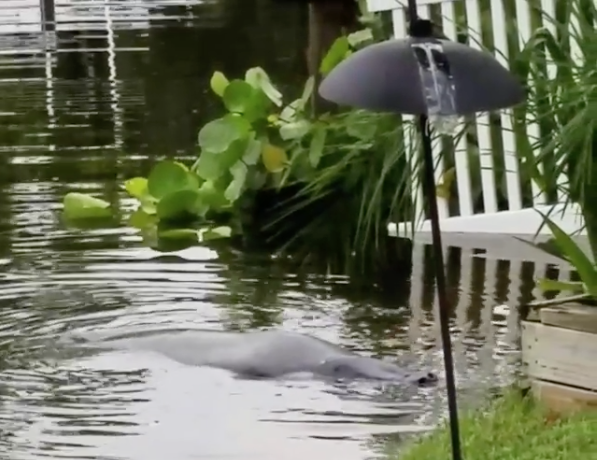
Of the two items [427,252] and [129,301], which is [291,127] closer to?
[427,252]

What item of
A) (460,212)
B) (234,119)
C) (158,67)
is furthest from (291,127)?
(158,67)

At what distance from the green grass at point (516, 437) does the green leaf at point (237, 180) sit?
3.43 meters

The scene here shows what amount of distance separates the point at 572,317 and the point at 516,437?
0.40m

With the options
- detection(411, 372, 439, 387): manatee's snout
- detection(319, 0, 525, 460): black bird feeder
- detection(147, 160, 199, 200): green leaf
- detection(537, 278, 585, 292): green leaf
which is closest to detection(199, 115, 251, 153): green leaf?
detection(147, 160, 199, 200): green leaf

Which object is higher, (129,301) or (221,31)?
(221,31)

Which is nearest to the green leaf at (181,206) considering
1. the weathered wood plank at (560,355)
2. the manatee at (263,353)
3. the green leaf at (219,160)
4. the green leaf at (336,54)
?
the green leaf at (219,160)

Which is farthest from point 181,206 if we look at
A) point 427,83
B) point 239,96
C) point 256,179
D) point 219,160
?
point 427,83

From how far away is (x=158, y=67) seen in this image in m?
14.9

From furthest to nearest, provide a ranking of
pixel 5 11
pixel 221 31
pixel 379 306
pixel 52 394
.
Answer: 1. pixel 5 11
2. pixel 221 31
3. pixel 379 306
4. pixel 52 394

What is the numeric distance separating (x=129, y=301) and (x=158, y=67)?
9171mm

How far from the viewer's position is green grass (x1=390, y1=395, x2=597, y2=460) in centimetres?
378

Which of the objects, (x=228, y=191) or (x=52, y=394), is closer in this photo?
(x=52, y=394)

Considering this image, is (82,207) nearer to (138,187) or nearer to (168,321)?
(138,187)

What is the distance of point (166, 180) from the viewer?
7.85 meters
